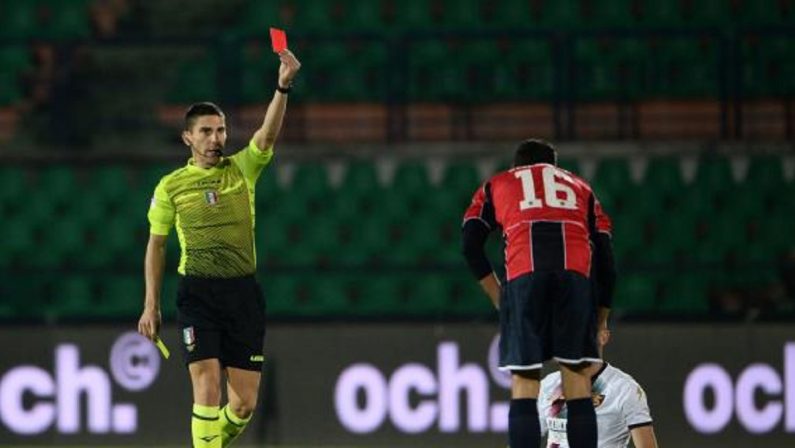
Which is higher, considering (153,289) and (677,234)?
(677,234)

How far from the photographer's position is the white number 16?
22.9ft

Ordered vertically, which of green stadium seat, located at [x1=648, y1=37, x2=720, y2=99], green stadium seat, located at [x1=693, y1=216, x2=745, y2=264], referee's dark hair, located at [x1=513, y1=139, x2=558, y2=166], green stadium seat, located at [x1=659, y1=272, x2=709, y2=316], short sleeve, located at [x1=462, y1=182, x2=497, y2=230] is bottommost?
green stadium seat, located at [x1=659, y1=272, x2=709, y2=316]

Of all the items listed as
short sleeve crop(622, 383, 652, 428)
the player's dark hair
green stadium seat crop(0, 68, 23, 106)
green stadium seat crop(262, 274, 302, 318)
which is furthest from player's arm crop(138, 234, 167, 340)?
green stadium seat crop(0, 68, 23, 106)

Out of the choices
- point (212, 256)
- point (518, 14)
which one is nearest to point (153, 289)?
point (212, 256)

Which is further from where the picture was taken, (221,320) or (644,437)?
(221,320)

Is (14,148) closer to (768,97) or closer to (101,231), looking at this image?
(101,231)

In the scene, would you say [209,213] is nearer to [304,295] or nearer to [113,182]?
[304,295]

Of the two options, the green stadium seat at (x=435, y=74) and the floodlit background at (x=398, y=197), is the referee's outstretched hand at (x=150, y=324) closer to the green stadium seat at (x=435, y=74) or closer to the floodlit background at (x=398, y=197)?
the floodlit background at (x=398, y=197)

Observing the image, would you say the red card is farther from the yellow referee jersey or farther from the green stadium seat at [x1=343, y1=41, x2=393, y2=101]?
the green stadium seat at [x1=343, y1=41, x2=393, y2=101]

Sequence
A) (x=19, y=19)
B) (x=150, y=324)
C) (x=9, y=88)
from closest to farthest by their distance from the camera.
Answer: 1. (x=150, y=324)
2. (x=9, y=88)
3. (x=19, y=19)

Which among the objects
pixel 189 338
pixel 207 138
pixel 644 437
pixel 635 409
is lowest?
pixel 644 437

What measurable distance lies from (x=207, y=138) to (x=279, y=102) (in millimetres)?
340

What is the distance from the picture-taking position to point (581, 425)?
6711 mm

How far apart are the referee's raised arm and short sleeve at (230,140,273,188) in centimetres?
3
